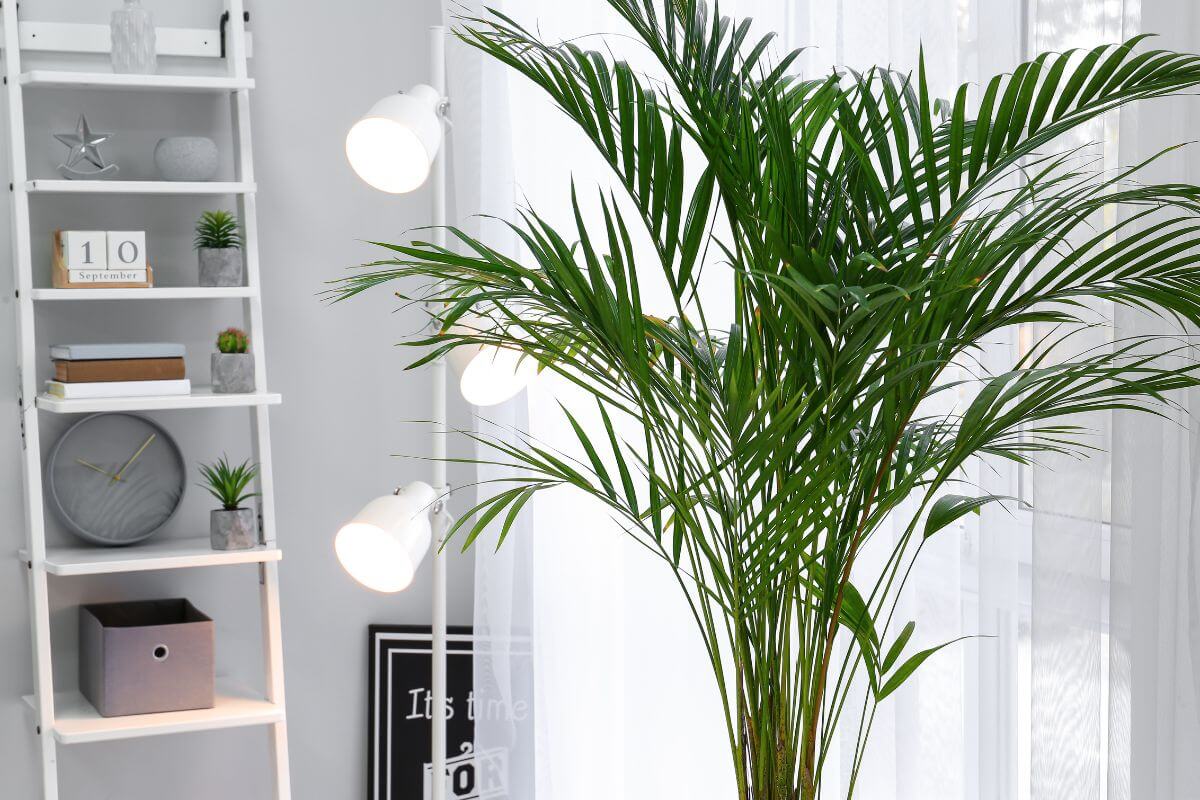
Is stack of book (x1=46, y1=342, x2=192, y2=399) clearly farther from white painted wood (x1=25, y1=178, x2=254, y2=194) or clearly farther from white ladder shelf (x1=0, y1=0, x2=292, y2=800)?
white painted wood (x1=25, y1=178, x2=254, y2=194)

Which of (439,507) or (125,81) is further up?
(125,81)

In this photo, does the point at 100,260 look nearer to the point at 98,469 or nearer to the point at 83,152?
the point at 83,152

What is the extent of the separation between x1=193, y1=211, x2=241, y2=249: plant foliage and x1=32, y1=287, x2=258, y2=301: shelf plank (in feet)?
0.34

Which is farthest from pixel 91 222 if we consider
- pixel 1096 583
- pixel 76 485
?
pixel 1096 583

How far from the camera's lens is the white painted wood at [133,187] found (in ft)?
7.42

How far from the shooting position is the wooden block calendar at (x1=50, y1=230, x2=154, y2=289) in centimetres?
233

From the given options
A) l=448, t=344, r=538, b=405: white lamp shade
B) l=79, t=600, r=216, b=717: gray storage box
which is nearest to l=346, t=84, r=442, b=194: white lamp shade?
l=448, t=344, r=538, b=405: white lamp shade

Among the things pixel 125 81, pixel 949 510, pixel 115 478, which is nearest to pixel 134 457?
pixel 115 478

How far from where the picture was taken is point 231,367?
2385mm

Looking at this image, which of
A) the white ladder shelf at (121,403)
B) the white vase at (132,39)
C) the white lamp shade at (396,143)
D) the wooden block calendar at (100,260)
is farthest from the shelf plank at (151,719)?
the white vase at (132,39)

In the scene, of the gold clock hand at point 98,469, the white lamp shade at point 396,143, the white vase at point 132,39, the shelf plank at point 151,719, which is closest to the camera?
the white lamp shade at point 396,143

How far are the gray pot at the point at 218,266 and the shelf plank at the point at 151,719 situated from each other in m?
0.82

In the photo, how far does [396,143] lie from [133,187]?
0.75m

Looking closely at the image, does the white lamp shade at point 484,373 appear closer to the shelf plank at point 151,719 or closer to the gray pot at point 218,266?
the gray pot at point 218,266
